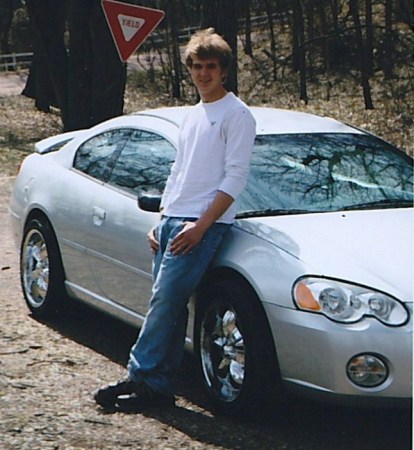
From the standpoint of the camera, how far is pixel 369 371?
5211 mm

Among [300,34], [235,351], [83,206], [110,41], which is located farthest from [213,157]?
[300,34]

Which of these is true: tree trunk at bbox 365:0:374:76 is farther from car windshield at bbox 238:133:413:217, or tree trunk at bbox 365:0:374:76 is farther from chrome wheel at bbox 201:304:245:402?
chrome wheel at bbox 201:304:245:402

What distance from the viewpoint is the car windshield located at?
627 cm

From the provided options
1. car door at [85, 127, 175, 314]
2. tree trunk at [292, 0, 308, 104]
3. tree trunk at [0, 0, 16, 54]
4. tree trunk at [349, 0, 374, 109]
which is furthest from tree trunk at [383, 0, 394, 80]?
tree trunk at [0, 0, 16, 54]

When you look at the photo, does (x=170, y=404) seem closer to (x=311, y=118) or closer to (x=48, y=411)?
(x=48, y=411)

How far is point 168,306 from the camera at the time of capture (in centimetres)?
582

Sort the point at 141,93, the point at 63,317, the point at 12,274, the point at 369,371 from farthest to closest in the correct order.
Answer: the point at 141,93 < the point at 12,274 < the point at 63,317 < the point at 369,371

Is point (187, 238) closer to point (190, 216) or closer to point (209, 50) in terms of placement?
point (190, 216)

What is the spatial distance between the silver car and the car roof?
14 millimetres

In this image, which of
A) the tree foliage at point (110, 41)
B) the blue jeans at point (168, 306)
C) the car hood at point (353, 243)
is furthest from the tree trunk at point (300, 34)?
the blue jeans at point (168, 306)

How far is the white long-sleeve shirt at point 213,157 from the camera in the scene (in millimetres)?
5734

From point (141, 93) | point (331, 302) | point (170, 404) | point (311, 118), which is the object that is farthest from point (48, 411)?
point (141, 93)

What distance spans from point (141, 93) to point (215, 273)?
29104mm

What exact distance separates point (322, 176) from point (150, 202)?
0.96 meters
